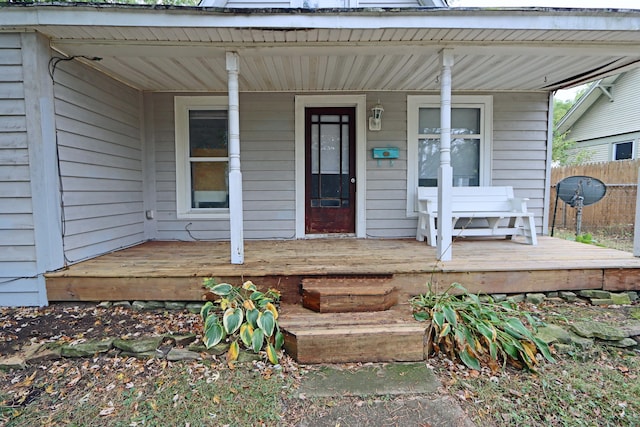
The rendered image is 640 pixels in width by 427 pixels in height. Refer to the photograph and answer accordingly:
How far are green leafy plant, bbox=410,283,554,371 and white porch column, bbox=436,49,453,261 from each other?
75cm

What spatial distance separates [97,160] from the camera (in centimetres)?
361

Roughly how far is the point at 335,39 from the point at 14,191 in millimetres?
3092

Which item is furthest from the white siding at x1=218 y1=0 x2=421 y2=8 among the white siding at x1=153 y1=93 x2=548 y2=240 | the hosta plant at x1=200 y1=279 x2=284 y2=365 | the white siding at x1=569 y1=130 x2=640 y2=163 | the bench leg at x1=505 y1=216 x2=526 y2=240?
the white siding at x1=569 y1=130 x2=640 y2=163

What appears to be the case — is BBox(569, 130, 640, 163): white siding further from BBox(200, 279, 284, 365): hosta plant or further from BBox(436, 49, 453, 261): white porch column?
BBox(200, 279, 284, 365): hosta plant

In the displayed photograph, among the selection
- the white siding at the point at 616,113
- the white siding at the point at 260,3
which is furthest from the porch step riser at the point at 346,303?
the white siding at the point at 616,113

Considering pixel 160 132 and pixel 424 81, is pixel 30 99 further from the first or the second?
pixel 424 81

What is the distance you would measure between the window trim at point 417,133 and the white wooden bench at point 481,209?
0.18 meters

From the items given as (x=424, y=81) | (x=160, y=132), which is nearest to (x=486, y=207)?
(x=424, y=81)

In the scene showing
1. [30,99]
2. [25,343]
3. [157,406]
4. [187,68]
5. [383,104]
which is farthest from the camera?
[383,104]

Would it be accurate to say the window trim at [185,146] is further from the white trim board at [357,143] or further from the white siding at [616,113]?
the white siding at [616,113]

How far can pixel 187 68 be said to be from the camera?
12.1 feet

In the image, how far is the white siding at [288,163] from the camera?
458 centimetres

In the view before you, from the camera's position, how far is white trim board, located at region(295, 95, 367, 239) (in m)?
4.56

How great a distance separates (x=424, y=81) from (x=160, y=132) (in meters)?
3.56
